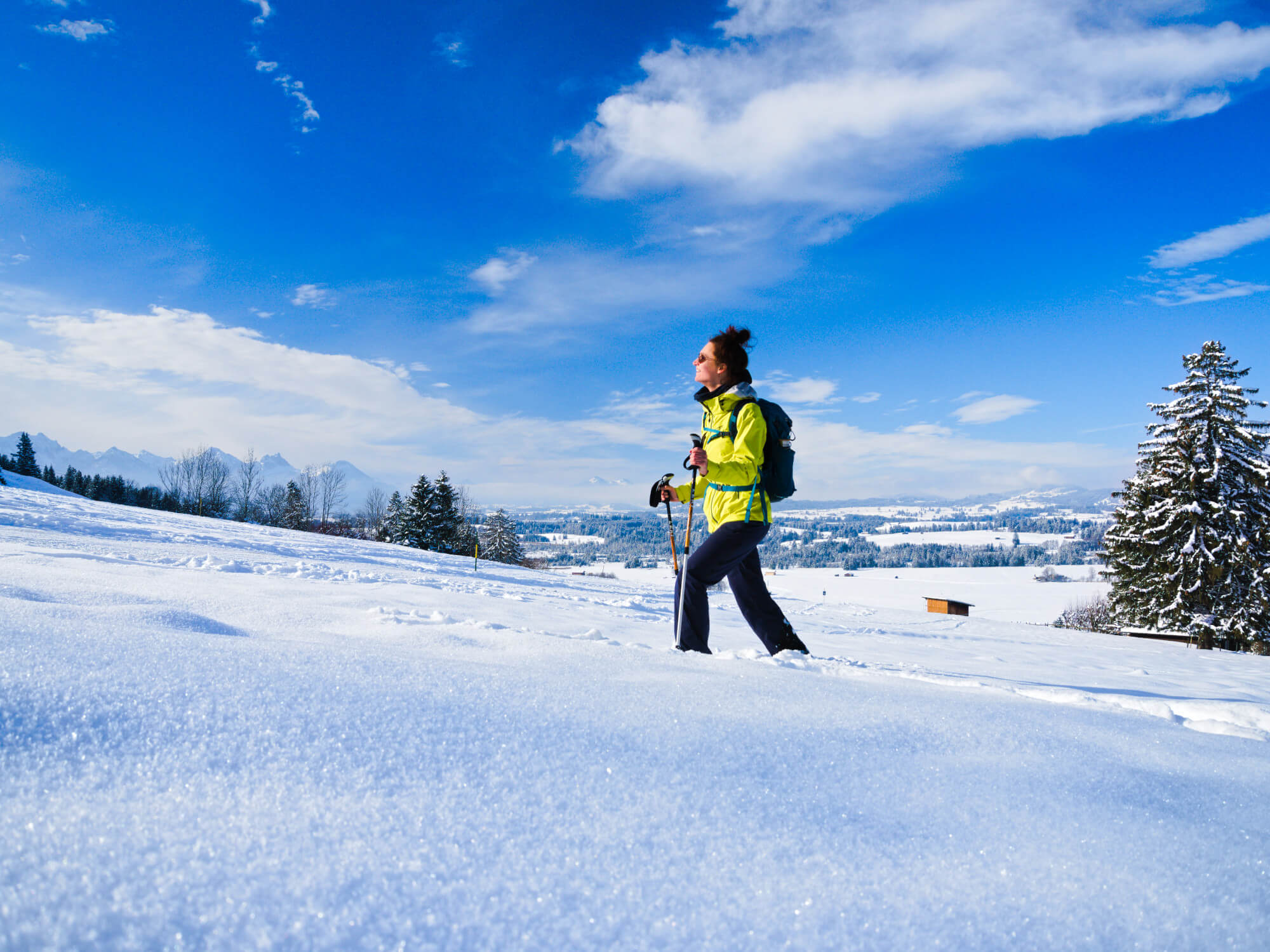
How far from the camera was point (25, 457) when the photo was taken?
51.3 meters

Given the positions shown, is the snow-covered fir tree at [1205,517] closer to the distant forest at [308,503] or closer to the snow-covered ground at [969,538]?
the distant forest at [308,503]

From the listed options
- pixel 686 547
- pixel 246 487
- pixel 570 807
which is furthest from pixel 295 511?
pixel 570 807

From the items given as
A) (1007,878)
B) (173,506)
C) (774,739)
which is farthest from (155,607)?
(173,506)

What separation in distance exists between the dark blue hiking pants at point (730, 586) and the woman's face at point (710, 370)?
2.74ft

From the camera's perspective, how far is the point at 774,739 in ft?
4.75

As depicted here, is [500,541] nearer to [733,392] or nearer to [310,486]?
[310,486]

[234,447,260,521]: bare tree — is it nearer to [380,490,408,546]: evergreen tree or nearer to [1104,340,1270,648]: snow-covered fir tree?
[380,490,408,546]: evergreen tree

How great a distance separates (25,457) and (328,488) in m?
24.0

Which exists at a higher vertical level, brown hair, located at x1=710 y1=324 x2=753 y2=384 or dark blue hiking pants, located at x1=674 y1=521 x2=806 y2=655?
brown hair, located at x1=710 y1=324 x2=753 y2=384

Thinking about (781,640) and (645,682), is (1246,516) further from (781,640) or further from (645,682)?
(645,682)

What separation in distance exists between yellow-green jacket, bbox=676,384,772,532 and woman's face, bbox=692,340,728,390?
86 millimetres

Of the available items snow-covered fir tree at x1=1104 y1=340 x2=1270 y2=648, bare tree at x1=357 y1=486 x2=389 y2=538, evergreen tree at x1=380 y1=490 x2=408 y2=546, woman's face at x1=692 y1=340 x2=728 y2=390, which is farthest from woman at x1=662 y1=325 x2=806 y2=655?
bare tree at x1=357 y1=486 x2=389 y2=538

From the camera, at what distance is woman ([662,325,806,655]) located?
3.38 metres

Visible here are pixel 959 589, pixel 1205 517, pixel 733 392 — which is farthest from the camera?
pixel 959 589
